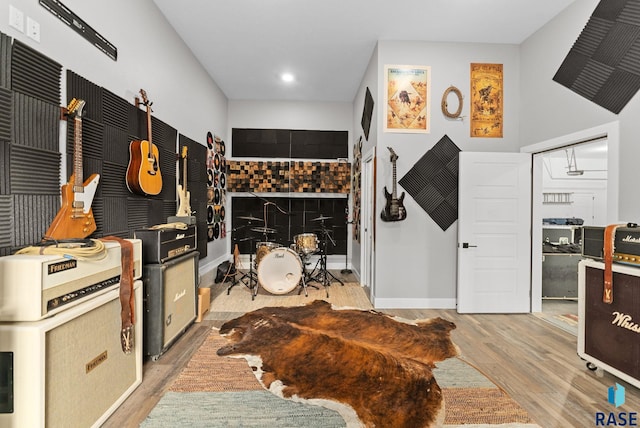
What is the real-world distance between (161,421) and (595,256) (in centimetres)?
301

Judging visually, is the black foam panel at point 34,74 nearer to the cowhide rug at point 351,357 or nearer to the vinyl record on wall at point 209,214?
the cowhide rug at point 351,357

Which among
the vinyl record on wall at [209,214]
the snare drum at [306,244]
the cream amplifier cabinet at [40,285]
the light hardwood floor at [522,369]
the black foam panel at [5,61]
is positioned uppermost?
the black foam panel at [5,61]

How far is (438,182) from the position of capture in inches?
148

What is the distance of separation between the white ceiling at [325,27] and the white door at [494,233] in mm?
1342


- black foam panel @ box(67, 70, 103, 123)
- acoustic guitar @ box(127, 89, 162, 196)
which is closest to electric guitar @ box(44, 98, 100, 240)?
black foam panel @ box(67, 70, 103, 123)

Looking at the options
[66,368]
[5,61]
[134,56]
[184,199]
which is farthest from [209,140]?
[66,368]

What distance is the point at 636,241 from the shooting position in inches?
80.7

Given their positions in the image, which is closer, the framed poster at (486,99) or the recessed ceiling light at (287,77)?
the framed poster at (486,99)

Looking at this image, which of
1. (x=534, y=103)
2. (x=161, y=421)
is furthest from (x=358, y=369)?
(x=534, y=103)

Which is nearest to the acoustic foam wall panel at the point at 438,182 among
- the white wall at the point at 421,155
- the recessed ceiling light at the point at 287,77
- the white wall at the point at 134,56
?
the white wall at the point at 421,155

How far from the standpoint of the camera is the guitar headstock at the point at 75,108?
1951 mm

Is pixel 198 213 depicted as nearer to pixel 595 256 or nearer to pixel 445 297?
pixel 445 297

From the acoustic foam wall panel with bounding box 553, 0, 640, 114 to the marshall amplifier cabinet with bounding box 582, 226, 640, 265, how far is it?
1.01 metres

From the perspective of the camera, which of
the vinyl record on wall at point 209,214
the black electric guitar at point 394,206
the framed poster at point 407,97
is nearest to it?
the black electric guitar at point 394,206
